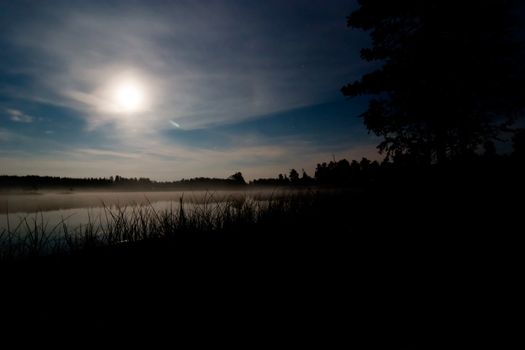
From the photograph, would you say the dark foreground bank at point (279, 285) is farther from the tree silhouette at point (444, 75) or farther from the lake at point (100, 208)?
the tree silhouette at point (444, 75)

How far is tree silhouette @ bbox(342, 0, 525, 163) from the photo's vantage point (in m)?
9.13

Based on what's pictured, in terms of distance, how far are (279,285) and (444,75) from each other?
35.4 ft

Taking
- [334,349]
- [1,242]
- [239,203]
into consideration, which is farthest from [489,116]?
[1,242]

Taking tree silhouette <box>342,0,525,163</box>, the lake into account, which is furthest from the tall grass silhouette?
tree silhouette <box>342,0,525,163</box>

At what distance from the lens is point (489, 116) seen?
32.2ft

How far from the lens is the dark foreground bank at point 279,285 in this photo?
190cm

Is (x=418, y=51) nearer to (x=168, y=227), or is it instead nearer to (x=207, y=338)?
(x=168, y=227)

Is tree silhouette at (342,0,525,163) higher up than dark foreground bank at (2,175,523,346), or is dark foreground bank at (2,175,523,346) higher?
tree silhouette at (342,0,525,163)

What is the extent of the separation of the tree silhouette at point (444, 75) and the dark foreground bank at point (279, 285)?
6.21m

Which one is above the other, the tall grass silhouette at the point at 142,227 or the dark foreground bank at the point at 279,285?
the tall grass silhouette at the point at 142,227

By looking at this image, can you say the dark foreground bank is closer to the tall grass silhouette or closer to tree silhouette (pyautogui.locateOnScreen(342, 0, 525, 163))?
the tall grass silhouette

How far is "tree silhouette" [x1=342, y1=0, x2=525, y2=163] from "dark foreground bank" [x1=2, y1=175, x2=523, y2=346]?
20.4 ft

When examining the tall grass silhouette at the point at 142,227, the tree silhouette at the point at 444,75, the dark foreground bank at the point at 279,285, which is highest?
the tree silhouette at the point at 444,75

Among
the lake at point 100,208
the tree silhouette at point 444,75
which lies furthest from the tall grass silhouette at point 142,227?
the tree silhouette at point 444,75
